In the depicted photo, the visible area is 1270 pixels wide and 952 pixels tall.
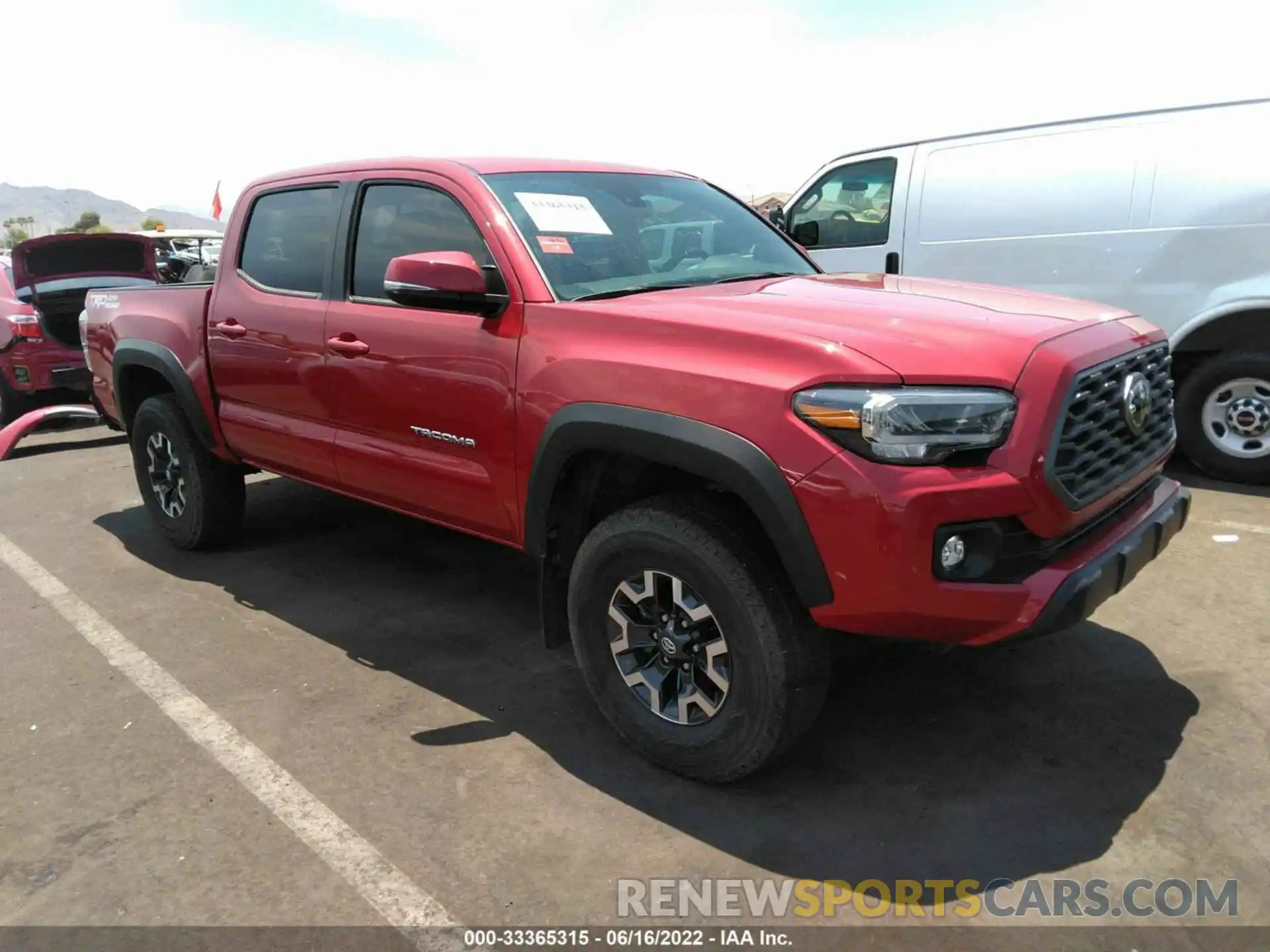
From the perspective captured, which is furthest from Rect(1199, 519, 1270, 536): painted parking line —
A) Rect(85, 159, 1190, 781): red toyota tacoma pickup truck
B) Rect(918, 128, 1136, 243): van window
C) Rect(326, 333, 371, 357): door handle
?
Rect(326, 333, 371, 357): door handle

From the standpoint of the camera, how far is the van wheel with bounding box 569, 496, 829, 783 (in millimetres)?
2611

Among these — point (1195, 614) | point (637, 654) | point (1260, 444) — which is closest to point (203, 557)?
point (637, 654)

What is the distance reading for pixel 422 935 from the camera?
2322mm

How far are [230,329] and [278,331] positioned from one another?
1.46 feet

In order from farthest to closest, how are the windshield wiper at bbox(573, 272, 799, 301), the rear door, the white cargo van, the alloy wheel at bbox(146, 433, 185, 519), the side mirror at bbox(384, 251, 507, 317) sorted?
the white cargo van
the alloy wheel at bbox(146, 433, 185, 519)
the rear door
the windshield wiper at bbox(573, 272, 799, 301)
the side mirror at bbox(384, 251, 507, 317)

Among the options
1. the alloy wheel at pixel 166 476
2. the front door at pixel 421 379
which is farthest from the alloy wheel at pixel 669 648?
the alloy wheel at pixel 166 476

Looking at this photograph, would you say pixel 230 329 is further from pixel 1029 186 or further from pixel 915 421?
pixel 1029 186

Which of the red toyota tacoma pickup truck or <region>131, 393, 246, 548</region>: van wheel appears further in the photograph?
<region>131, 393, 246, 548</region>: van wheel

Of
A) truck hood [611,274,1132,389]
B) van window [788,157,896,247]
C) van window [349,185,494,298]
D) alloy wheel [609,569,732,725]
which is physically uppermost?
van window [788,157,896,247]

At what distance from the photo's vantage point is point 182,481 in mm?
5031

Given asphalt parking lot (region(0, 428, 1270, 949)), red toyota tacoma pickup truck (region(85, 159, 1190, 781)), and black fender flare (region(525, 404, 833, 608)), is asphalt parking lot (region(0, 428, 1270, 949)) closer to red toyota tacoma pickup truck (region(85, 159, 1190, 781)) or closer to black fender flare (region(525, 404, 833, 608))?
red toyota tacoma pickup truck (region(85, 159, 1190, 781))

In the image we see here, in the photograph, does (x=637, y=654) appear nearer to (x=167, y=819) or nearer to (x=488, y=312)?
(x=488, y=312)

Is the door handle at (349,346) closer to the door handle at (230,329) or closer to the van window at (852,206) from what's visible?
the door handle at (230,329)

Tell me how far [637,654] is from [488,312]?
1220mm
